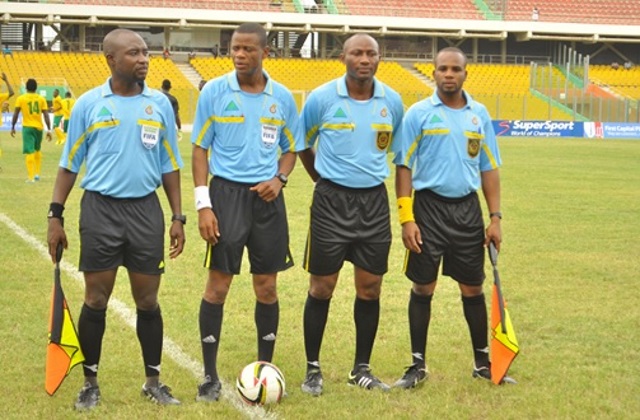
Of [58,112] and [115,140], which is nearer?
[115,140]

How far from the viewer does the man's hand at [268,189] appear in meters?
6.30

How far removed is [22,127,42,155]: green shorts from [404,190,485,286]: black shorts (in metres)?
14.5

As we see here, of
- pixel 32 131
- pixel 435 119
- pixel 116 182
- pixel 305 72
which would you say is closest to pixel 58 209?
pixel 116 182

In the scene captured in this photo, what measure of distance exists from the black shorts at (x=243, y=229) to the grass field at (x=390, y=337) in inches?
30.5

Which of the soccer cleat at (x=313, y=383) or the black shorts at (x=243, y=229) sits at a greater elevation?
the black shorts at (x=243, y=229)

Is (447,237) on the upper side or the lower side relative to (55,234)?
lower

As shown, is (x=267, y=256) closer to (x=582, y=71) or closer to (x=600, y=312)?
(x=600, y=312)

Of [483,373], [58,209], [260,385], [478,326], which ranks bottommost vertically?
[483,373]

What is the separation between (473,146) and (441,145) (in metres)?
0.21

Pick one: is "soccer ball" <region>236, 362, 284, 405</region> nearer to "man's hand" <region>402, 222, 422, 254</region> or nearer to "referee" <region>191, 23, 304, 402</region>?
"referee" <region>191, 23, 304, 402</region>

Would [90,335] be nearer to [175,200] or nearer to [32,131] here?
[175,200]

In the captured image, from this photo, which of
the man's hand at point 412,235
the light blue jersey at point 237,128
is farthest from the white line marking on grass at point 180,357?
the man's hand at point 412,235

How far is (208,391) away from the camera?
6.30 metres

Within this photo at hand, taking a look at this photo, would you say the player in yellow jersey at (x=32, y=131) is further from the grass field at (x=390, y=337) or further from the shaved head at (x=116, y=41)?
the shaved head at (x=116, y=41)
